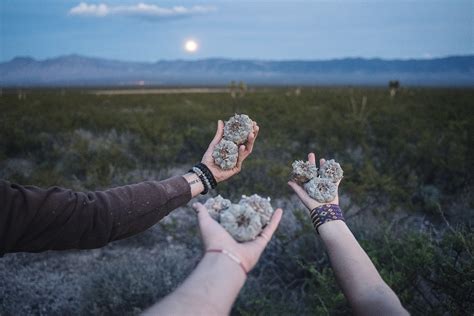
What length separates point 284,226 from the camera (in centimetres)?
523

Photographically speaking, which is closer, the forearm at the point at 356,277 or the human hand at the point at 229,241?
the human hand at the point at 229,241

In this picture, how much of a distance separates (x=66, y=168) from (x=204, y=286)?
734 centimetres

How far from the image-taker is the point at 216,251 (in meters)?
1.33

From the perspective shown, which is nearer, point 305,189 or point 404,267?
point 305,189

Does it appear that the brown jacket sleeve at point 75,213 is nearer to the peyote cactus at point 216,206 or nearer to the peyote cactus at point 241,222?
the peyote cactus at point 216,206

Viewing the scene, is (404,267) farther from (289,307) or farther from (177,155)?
(177,155)

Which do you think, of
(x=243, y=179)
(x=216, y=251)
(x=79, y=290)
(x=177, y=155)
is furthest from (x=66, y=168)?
(x=216, y=251)

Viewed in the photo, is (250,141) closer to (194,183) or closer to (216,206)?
(194,183)

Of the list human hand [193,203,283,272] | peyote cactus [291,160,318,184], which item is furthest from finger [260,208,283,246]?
peyote cactus [291,160,318,184]

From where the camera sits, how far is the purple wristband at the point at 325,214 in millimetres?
1971

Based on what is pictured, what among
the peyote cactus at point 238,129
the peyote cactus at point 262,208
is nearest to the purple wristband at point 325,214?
the peyote cactus at point 262,208

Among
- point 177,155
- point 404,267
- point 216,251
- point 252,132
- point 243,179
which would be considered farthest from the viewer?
point 177,155

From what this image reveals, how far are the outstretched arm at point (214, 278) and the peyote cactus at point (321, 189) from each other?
26.9 inches

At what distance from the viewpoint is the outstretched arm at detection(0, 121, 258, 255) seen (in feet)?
5.60
